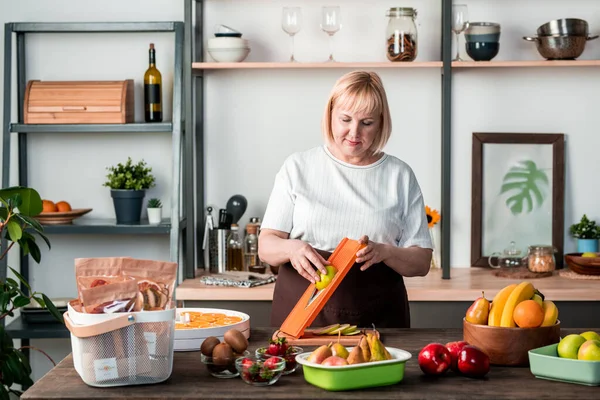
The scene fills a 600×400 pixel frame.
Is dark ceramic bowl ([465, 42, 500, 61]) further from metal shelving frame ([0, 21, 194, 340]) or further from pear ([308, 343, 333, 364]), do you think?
pear ([308, 343, 333, 364])

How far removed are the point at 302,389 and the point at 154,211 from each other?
7.21 feet

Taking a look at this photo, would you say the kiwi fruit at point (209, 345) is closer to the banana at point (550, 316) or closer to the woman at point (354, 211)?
the woman at point (354, 211)

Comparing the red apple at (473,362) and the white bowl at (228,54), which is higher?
the white bowl at (228,54)

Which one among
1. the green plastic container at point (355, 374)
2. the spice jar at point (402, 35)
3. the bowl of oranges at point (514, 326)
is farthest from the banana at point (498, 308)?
the spice jar at point (402, 35)

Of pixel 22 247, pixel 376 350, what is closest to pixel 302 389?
pixel 376 350

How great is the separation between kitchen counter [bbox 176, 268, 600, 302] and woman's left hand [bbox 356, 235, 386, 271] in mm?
1162

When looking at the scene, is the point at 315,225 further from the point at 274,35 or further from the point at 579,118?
the point at 579,118

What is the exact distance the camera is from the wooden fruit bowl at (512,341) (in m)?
2.11

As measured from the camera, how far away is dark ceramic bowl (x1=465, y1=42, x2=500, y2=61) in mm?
3869

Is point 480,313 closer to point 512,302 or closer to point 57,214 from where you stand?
point 512,302

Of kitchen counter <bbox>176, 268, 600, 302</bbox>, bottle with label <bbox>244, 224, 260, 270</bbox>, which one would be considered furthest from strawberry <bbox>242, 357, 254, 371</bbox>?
bottle with label <bbox>244, 224, 260, 270</bbox>

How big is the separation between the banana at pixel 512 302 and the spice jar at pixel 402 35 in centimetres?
193

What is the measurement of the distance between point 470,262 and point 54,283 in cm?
207

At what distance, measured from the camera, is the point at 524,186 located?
4117mm
